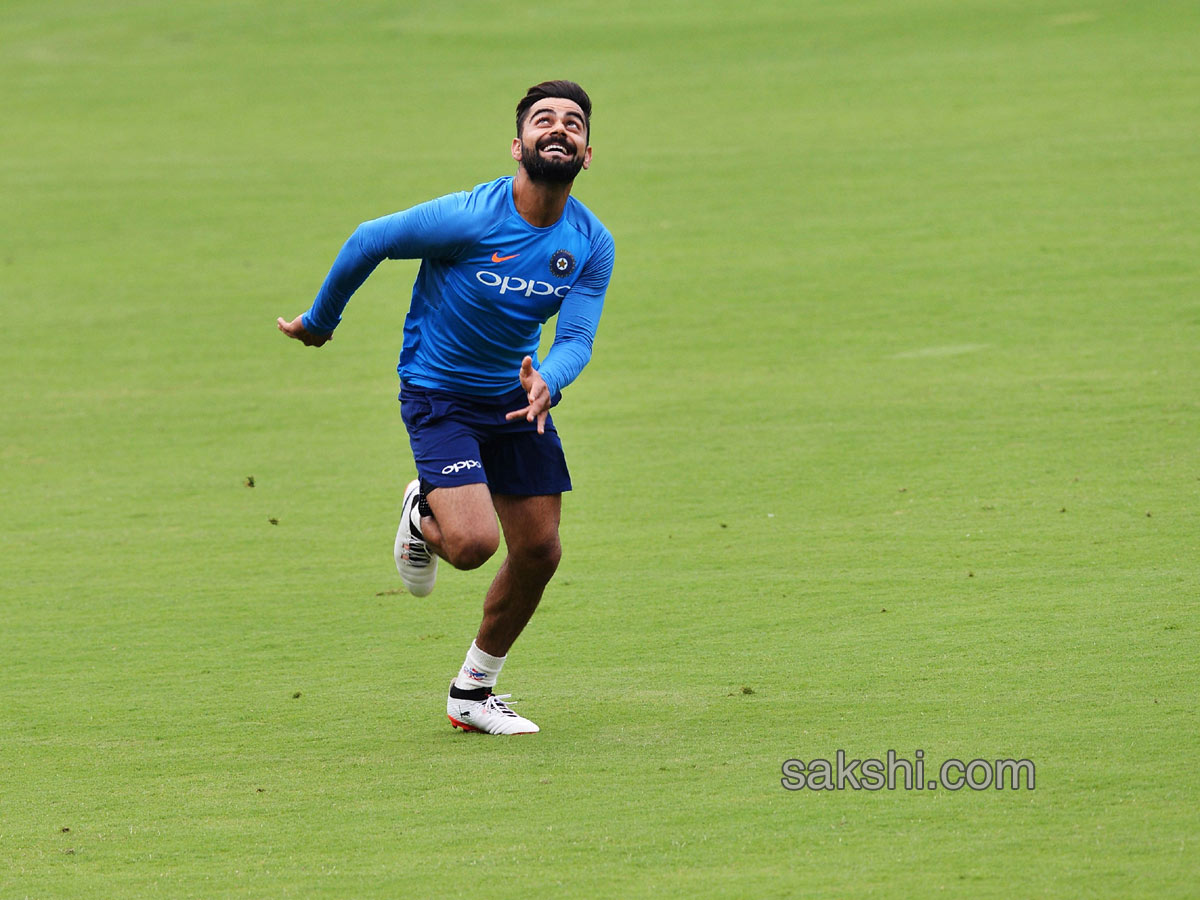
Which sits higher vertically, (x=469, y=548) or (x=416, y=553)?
(x=469, y=548)

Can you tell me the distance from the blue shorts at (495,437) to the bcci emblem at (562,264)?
1.61 feet

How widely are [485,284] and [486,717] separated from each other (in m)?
1.53

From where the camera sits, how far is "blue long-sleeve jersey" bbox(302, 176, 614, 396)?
570 cm

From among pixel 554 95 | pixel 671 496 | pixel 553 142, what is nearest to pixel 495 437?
pixel 553 142

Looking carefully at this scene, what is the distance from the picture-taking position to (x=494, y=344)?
590 cm

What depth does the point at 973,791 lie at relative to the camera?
4852 mm

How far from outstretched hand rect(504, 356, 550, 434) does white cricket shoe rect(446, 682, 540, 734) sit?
1052mm

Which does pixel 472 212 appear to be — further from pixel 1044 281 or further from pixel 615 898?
pixel 1044 281

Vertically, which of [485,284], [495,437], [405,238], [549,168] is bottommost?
[495,437]

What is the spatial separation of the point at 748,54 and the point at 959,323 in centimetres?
1192

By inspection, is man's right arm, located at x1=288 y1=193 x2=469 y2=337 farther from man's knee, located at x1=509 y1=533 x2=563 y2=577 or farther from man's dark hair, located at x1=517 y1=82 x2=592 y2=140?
man's knee, located at x1=509 y1=533 x2=563 y2=577

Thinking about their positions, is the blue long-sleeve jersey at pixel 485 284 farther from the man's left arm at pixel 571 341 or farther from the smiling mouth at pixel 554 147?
the smiling mouth at pixel 554 147

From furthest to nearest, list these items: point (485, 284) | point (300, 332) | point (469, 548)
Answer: point (300, 332), point (485, 284), point (469, 548)

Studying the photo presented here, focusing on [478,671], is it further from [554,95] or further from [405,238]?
[554,95]
